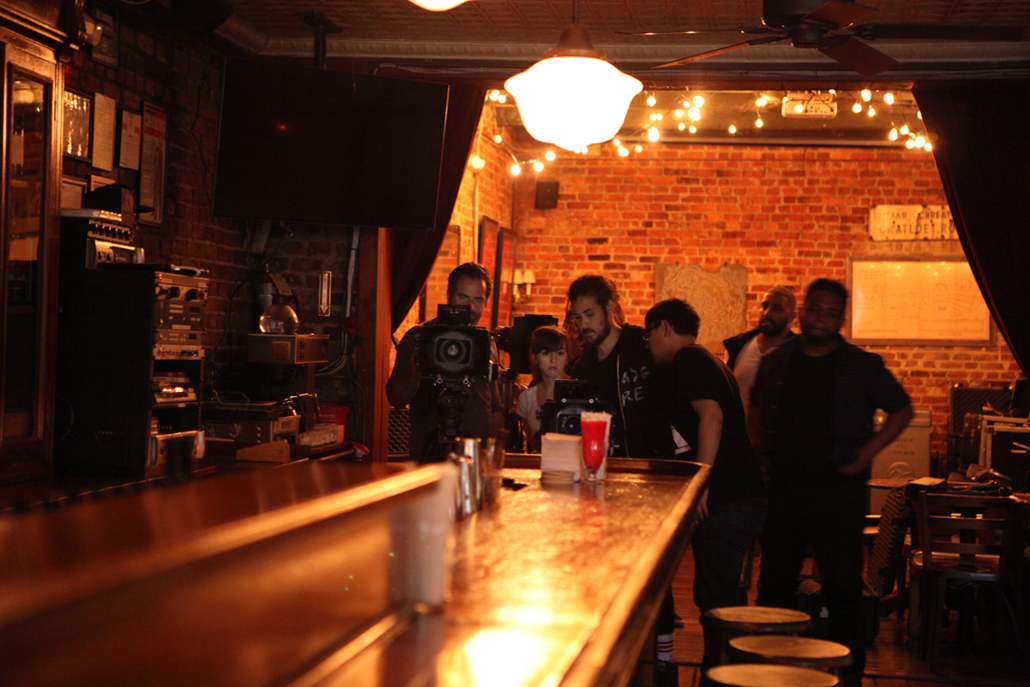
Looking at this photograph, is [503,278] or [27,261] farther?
[503,278]

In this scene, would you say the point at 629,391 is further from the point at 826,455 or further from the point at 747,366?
the point at 747,366

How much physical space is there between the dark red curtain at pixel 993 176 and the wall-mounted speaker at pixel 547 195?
12.2ft

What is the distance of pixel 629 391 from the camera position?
317 cm

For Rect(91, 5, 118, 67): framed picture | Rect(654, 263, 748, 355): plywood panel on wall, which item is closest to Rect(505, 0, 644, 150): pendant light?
Rect(91, 5, 118, 67): framed picture

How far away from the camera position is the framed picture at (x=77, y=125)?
3543mm

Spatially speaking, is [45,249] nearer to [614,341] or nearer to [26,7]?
[26,7]

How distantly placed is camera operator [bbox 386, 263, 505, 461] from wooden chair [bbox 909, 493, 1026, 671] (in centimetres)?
198

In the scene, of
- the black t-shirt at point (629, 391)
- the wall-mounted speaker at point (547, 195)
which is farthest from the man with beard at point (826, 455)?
the wall-mounted speaker at point (547, 195)

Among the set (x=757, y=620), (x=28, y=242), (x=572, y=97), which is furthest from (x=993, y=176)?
(x=28, y=242)

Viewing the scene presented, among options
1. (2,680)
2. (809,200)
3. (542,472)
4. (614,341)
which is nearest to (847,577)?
(614,341)

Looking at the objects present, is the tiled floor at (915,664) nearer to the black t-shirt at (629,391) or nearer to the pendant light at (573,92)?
the black t-shirt at (629,391)

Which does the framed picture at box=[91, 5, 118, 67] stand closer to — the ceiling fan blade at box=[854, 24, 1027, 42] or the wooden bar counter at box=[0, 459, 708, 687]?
the ceiling fan blade at box=[854, 24, 1027, 42]

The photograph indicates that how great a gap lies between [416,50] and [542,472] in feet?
10.4

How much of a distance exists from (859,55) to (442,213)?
2275 millimetres
